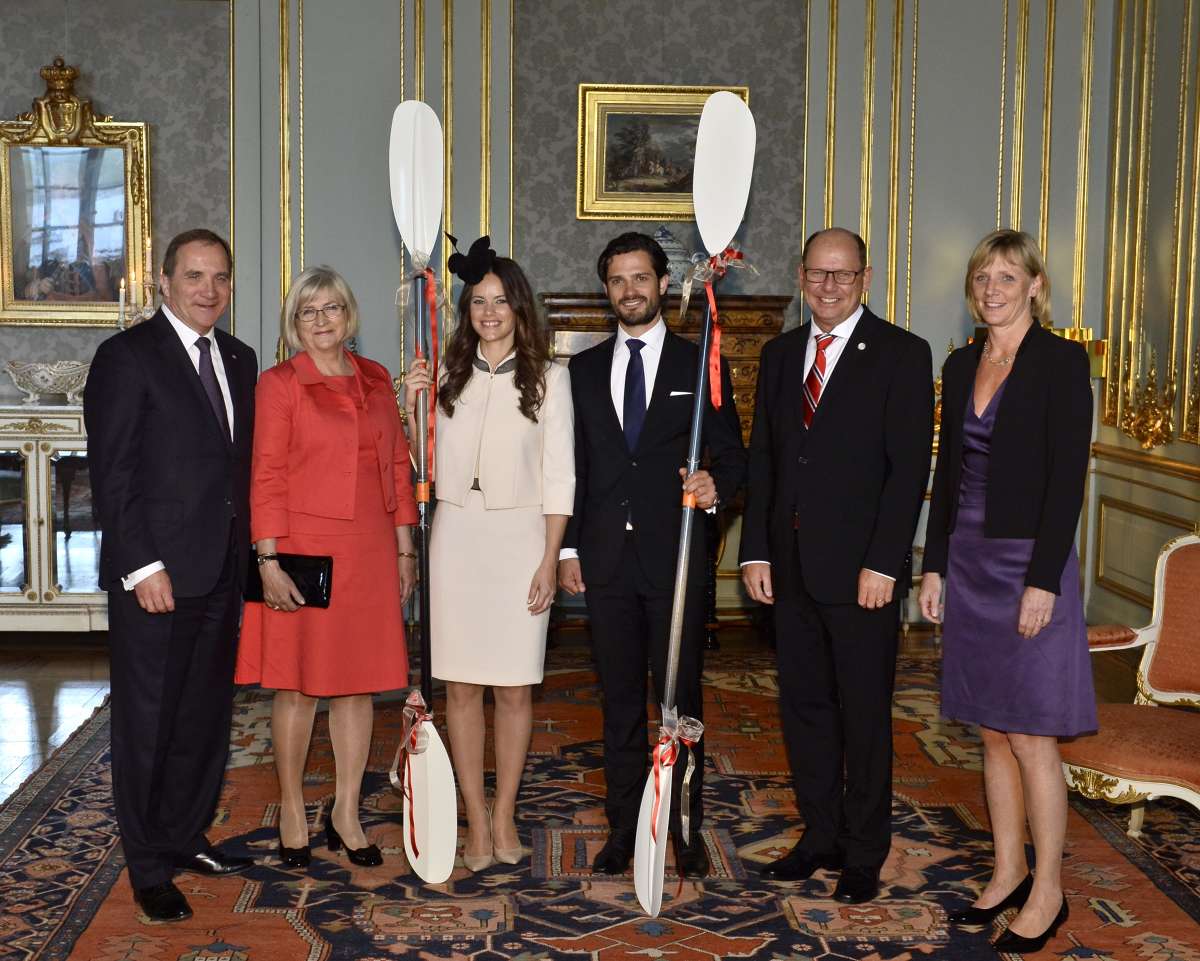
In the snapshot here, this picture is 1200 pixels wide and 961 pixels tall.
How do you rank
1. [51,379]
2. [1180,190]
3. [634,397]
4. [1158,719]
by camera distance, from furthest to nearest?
[51,379] < [1180,190] < [1158,719] < [634,397]

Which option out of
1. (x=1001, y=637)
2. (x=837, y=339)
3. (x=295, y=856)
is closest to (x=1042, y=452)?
(x=1001, y=637)

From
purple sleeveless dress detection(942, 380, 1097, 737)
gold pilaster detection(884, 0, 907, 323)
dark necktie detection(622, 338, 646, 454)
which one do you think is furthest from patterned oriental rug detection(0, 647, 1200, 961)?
gold pilaster detection(884, 0, 907, 323)

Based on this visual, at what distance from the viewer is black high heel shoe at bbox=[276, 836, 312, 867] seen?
3283 mm

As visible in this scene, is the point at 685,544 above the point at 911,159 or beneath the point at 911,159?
beneath

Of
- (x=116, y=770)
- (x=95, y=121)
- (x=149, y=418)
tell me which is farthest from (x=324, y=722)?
(x=95, y=121)

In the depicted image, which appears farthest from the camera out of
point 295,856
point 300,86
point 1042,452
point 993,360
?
point 300,86

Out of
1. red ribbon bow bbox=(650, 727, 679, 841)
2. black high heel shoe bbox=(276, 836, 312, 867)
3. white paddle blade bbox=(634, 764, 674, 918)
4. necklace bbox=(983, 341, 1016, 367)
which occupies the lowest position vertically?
black high heel shoe bbox=(276, 836, 312, 867)

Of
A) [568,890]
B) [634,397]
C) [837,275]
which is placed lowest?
[568,890]

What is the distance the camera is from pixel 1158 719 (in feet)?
12.0

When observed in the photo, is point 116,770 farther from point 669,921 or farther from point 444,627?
point 669,921

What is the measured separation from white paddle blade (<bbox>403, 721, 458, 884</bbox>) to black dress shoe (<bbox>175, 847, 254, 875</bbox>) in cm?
47

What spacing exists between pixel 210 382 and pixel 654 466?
1091mm

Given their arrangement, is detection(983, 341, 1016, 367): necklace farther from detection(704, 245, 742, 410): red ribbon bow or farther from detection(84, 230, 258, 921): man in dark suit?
detection(84, 230, 258, 921): man in dark suit

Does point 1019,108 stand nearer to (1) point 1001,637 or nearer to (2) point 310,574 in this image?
(1) point 1001,637
